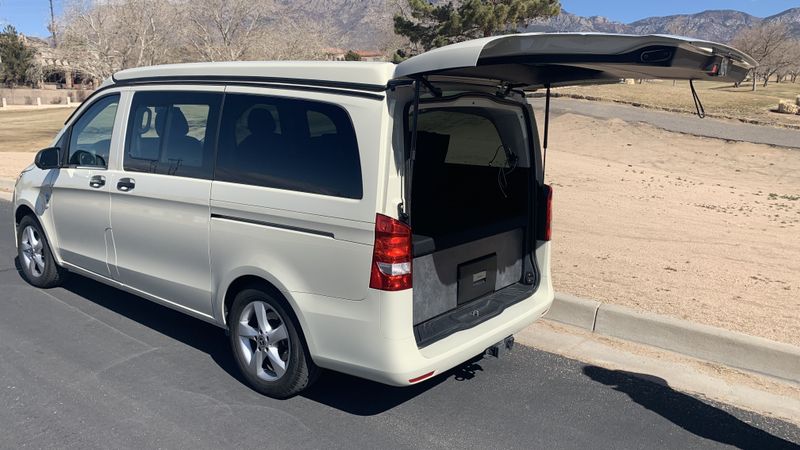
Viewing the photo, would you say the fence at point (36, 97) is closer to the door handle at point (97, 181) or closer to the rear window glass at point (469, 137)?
the door handle at point (97, 181)

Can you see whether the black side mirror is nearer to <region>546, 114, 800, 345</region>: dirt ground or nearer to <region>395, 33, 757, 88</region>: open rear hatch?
<region>395, 33, 757, 88</region>: open rear hatch

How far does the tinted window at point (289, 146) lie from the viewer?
11.4 ft

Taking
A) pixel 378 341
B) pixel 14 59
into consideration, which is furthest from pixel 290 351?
pixel 14 59

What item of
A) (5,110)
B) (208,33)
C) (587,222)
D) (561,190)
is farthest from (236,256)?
(5,110)

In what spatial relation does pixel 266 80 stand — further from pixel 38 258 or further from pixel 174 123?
pixel 38 258

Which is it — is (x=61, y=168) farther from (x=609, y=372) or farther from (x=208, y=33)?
(x=208, y=33)

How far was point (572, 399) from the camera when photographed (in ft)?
A: 13.5

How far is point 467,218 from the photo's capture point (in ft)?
14.0

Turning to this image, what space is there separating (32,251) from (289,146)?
371 cm

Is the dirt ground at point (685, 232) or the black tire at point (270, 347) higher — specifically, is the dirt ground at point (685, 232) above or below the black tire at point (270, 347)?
below

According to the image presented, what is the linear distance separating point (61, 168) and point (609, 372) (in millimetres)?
4677

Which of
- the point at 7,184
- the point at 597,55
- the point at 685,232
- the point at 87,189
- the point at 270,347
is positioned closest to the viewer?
the point at 597,55

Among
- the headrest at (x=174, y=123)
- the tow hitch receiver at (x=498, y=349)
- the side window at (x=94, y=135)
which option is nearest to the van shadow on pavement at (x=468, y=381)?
the tow hitch receiver at (x=498, y=349)

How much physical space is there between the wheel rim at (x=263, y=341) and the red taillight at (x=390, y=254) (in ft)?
2.64
